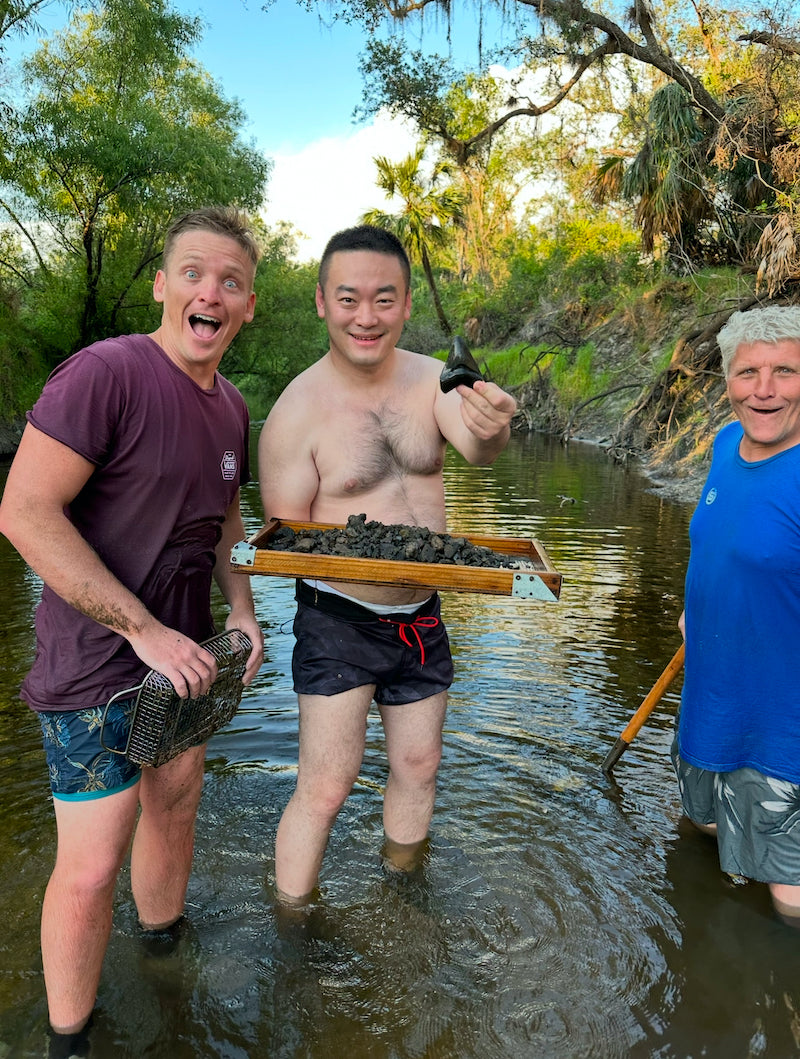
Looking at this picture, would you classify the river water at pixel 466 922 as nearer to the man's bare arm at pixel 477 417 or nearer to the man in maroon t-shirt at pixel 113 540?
the man in maroon t-shirt at pixel 113 540

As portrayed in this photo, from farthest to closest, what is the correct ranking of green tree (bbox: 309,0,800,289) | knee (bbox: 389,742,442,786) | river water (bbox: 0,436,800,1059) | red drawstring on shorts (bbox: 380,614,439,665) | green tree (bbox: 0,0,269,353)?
green tree (bbox: 0,0,269,353) < green tree (bbox: 309,0,800,289) < knee (bbox: 389,742,442,786) < red drawstring on shorts (bbox: 380,614,439,665) < river water (bbox: 0,436,800,1059)

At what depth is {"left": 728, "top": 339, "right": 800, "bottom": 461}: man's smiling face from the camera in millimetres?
3205

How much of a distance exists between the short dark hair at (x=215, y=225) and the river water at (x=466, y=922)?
256cm

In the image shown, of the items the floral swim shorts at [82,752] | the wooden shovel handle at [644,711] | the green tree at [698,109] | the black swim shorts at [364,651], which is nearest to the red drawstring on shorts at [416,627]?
the black swim shorts at [364,651]

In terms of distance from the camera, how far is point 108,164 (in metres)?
20.4

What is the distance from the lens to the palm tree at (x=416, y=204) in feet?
112

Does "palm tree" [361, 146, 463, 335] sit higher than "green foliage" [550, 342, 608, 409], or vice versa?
"palm tree" [361, 146, 463, 335]

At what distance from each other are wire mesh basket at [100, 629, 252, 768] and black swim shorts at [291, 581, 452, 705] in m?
0.34

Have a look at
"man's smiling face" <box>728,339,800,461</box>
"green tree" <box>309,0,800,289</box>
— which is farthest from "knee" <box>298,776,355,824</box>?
"green tree" <box>309,0,800,289</box>

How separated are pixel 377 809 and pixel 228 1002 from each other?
4.80 feet

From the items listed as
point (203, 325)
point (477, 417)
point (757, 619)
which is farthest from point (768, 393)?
point (203, 325)

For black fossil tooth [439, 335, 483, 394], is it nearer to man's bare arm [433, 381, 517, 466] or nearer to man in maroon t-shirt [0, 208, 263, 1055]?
man's bare arm [433, 381, 517, 466]

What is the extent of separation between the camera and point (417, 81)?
20.6 metres

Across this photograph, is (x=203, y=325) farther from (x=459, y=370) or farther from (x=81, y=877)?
(x=81, y=877)
